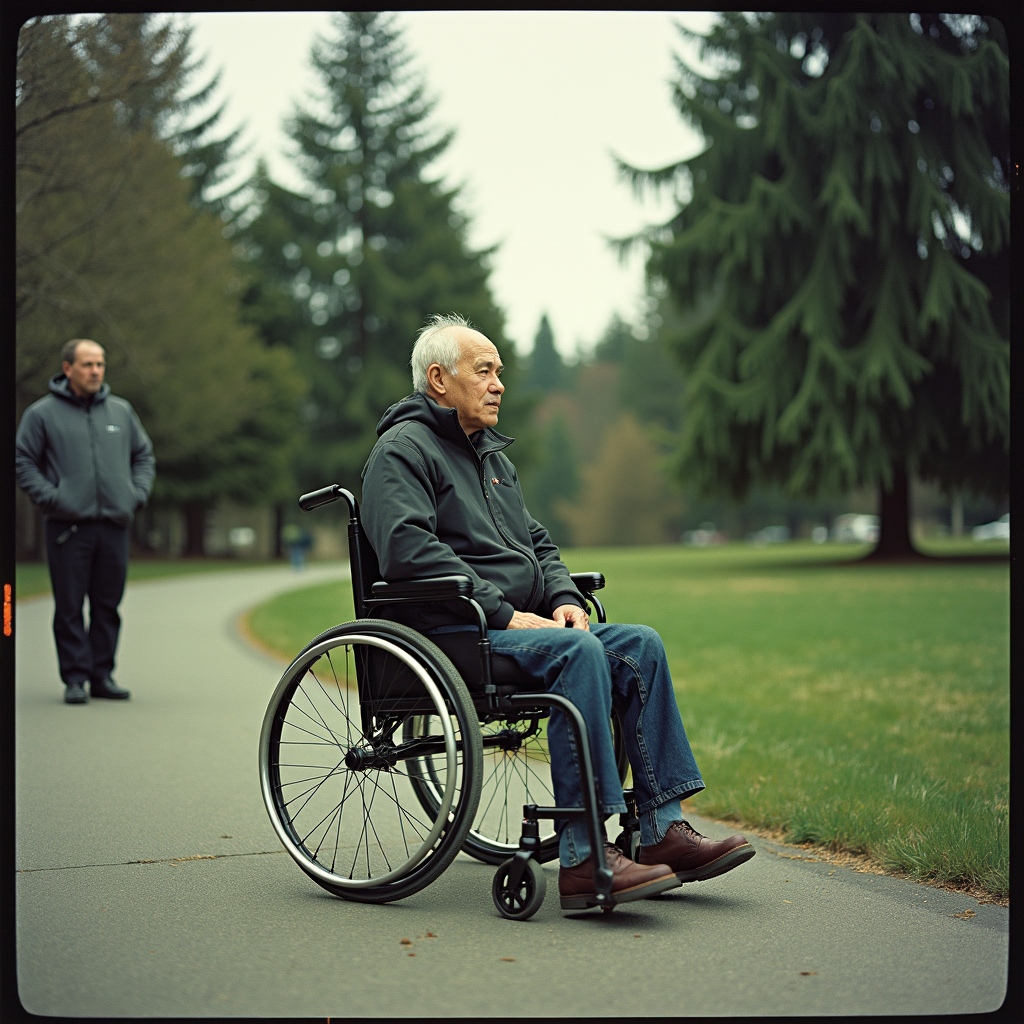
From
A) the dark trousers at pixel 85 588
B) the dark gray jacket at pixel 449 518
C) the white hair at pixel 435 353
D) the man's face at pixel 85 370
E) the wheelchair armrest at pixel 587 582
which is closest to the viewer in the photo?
the dark gray jacket at pixel 449 518

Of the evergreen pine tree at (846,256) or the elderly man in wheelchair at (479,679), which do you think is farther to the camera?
the evergreen pine tree at (846,256)

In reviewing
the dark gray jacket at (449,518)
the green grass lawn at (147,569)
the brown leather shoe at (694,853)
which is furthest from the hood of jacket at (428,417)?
the green grass lawn at (147,569)

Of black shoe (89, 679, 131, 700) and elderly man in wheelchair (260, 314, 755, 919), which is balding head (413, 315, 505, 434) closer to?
elderly man in wheelchair (260, 314, 755, 919)

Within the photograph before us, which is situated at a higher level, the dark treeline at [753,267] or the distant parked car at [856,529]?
the dark treeline at [753,267]

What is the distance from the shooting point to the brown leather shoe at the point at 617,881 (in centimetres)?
324

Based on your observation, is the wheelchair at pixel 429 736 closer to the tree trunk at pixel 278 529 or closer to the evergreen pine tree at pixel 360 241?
the evergreen pine tree at pixel 360 241

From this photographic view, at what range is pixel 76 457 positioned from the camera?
718 cm

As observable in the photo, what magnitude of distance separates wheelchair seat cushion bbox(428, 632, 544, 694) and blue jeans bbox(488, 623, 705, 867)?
30 millimetres

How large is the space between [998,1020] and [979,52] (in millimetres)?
20550

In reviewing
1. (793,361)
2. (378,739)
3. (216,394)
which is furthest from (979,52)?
(378,739)

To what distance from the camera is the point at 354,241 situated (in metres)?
43.3

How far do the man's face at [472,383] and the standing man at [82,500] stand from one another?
3679mm

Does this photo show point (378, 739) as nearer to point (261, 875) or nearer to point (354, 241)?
point (261, 875)

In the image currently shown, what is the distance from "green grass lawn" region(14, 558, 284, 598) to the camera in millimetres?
18688
